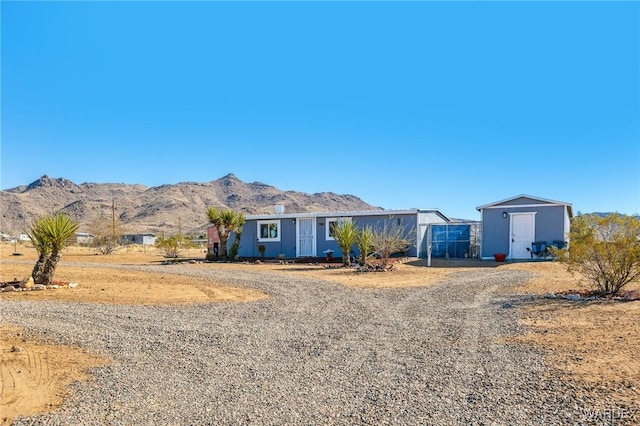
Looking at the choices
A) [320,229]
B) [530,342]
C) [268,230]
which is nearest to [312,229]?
[320,229]

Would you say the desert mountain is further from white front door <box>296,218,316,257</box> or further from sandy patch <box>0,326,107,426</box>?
sandy patch <box>0,326,107,426</box>

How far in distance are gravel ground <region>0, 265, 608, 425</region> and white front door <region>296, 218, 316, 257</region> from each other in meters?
14.4

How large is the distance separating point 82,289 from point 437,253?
16469mm

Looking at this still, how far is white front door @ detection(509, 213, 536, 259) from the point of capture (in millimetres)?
19828

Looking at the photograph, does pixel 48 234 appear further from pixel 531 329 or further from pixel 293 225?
pixel 293 225

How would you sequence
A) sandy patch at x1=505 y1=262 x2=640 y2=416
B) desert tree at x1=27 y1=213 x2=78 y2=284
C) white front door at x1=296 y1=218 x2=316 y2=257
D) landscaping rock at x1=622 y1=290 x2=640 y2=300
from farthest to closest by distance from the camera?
white front door at x1=296 y1=218 x2=316 y2=257
desert tree at x1=27 y1=213 x2=78 y2=284
landscaping rock at x1=622 y1=290 x2=640 y2=300
sandy patch at x1=505 y1=262 x2=640 y2=416

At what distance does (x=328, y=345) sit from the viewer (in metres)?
5.71

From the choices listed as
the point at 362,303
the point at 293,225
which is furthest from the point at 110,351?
the point at 293,225

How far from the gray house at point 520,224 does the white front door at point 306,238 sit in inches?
309

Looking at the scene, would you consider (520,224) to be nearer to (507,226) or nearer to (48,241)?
(507,226)

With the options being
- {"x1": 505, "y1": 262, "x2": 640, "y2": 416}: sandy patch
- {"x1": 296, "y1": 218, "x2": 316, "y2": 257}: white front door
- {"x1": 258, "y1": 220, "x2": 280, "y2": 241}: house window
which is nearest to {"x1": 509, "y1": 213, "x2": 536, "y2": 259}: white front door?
{"x1": 296, "y1": 218, "x2": 316, "y2": 257}: white front door

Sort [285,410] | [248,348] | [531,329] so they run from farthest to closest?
[531,329], [248,348], [285,410]

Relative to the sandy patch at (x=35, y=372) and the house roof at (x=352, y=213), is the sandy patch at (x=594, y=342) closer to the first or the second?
the sandy patch at (x=35, y=372)

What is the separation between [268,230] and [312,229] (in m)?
2.72
